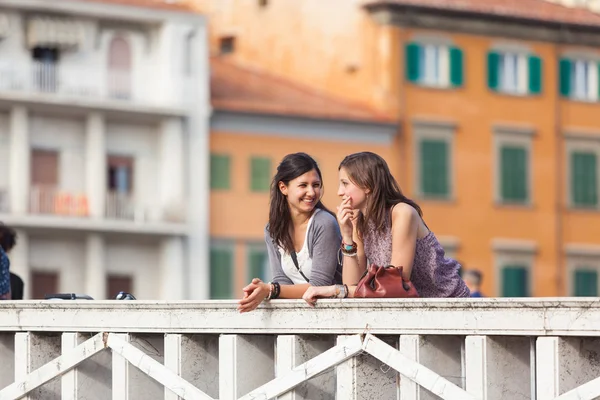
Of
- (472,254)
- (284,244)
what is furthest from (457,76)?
(284,244)

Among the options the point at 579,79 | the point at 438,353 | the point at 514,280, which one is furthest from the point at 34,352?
the point at 579,79

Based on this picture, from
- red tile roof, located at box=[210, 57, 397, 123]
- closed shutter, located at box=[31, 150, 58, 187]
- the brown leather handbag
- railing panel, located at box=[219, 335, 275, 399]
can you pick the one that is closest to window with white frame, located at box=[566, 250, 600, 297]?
red tile roof, located at box=[210, 57, 397, 123]

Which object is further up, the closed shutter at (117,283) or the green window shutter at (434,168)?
the green window shutter at (434,168)

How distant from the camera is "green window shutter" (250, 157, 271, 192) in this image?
46.6 m

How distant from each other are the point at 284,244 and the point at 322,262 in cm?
28

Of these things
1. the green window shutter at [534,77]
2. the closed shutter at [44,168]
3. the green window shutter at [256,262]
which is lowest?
the green window shutter at [256,262]

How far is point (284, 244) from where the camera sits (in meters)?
10.7

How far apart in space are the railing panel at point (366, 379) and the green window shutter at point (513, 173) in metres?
39.9

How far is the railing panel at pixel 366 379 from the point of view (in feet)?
31.6

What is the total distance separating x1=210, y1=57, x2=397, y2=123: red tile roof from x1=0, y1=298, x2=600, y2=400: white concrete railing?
3442 centimetres

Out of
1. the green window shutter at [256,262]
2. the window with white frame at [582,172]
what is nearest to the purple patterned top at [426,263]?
the green window shutter at [256,262]

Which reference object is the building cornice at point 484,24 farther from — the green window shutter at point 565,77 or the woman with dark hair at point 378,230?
the woman with dark hair at point 378,230

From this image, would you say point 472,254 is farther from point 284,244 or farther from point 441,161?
point 284,244

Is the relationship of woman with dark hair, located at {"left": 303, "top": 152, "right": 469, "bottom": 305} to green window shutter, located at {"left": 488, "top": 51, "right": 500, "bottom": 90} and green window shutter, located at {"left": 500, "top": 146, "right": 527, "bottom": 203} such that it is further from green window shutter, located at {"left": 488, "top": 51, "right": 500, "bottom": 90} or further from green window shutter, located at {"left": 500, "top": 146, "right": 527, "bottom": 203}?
green window shutter, located at {"left": 488, "top": 51, "right": 500, "bottom": 90}
